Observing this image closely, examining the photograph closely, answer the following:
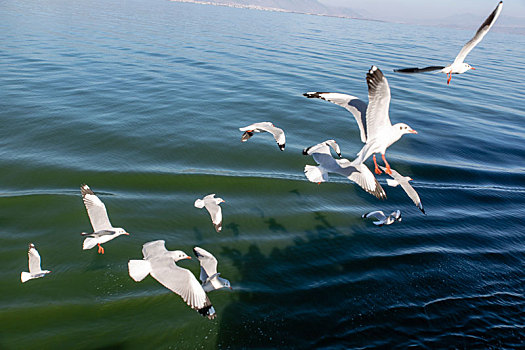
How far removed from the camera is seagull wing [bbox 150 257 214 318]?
607 cm

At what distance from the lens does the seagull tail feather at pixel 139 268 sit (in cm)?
643

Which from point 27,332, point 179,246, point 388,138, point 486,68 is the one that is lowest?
point 27,332

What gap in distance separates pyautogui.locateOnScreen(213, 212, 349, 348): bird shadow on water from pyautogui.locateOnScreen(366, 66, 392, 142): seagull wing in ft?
13.5

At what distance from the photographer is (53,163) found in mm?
13180

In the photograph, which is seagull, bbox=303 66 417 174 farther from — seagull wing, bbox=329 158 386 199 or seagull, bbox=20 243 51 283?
seagull, bbox=20 243 51 283

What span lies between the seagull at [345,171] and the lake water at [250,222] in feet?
8.95

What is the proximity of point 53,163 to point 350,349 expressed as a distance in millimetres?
12378

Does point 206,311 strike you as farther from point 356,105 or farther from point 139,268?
point 356,105

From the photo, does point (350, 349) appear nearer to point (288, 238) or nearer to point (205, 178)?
point (288, 238)

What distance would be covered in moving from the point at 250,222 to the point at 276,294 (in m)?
3.06

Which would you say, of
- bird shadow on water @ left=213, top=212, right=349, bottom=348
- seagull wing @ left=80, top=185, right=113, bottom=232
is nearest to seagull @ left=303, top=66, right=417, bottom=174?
bird shadow on water @ left=213, top=212, right=349, bottom=348

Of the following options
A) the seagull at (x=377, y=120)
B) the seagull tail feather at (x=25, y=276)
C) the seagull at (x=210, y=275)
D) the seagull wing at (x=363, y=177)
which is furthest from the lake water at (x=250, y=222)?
the seagull at (x=377, y=120)

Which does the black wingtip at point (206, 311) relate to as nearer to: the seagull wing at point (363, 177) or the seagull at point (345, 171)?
the seagull at point (345, 171)

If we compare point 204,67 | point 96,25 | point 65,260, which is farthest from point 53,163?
point 96,25
